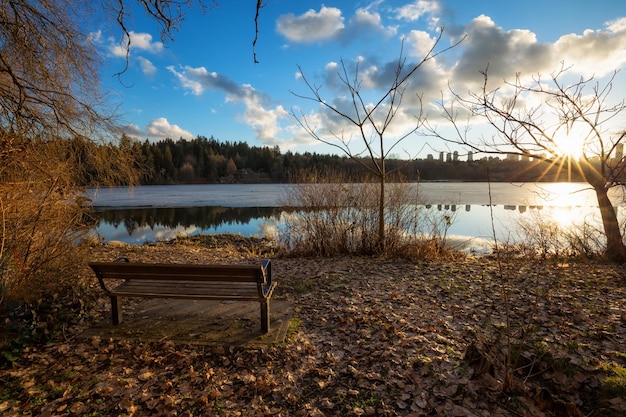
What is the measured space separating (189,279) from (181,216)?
887 inches

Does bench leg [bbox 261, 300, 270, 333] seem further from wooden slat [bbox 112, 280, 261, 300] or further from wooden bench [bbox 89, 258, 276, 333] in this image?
wooden slat [bbox 112, 280, 261, 300]

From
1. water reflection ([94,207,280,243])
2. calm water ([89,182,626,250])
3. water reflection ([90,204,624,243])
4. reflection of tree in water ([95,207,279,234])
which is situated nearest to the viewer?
calm water ([89,182,626,250])

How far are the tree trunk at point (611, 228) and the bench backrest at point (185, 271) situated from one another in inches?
318

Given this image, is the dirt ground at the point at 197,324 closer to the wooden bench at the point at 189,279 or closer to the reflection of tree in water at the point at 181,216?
the wooden bench at the point at 189,279

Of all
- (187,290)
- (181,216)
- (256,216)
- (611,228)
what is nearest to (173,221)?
(181,216)

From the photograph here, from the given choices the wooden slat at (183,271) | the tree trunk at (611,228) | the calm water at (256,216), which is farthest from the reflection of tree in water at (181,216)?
the tree trunk at (611,228)

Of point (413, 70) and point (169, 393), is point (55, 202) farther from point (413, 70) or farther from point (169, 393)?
point (413, 70)

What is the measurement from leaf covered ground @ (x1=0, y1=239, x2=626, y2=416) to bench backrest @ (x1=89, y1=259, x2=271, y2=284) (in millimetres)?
763

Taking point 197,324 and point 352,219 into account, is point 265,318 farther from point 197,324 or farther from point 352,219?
point 352,219

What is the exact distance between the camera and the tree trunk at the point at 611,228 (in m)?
7.44

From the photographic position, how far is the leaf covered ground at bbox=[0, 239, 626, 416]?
2789 millimetres

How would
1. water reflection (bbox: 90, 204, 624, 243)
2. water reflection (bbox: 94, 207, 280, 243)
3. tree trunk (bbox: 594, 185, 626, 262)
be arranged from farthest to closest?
water reflection (bbox: 94, 207, 280, 243), water reflection (bbox: 90, 204, 624, 243), tree trunk (bbox: 594, 185, 626, 262)

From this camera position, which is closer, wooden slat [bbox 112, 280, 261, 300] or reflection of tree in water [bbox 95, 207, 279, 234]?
wooden slat [bbox 112, 280, 261, 300]

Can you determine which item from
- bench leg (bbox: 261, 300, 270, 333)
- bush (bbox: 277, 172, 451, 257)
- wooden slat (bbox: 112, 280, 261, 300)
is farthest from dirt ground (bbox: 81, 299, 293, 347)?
bush (bbox: 277, 172, 451, 257)
